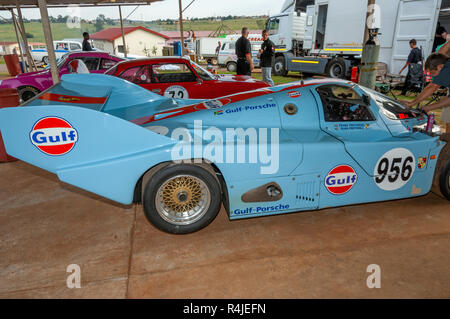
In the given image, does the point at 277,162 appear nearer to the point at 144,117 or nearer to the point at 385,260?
the point at 385,260

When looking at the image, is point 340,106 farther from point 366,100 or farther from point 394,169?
point 394,169

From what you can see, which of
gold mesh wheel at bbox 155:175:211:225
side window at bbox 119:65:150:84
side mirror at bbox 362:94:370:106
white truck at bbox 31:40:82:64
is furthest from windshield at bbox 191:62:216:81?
white truck at bbox 31:40:82:64

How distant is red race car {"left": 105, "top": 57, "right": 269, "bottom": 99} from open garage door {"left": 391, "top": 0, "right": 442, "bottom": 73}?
25.0ft

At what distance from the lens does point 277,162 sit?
3.04m

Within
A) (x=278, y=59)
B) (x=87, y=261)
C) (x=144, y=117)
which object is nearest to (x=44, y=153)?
(x=87, y=261)

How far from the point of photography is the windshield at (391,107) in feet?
12.2

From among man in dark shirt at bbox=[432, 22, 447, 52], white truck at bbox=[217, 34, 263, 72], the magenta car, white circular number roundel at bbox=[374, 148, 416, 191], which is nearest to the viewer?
white circular number roundel at bbox=[374, 148, 416, 191]

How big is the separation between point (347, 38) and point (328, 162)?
12.0 metres

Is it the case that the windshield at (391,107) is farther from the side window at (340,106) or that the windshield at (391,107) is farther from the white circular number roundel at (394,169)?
the white circular number roundel at (394,169)

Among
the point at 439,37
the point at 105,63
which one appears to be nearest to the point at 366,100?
the point at 105,63

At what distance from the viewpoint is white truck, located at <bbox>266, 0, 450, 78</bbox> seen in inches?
427

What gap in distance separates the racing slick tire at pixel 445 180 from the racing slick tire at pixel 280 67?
13.6 metres

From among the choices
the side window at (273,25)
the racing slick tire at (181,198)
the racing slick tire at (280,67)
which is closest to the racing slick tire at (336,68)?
the racing slick tire at (280,67)

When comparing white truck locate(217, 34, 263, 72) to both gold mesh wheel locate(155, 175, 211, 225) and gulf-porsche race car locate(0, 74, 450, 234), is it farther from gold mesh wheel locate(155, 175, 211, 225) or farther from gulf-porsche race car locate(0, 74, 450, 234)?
gold mesh wheel locate(155, 175, 211, 225)
